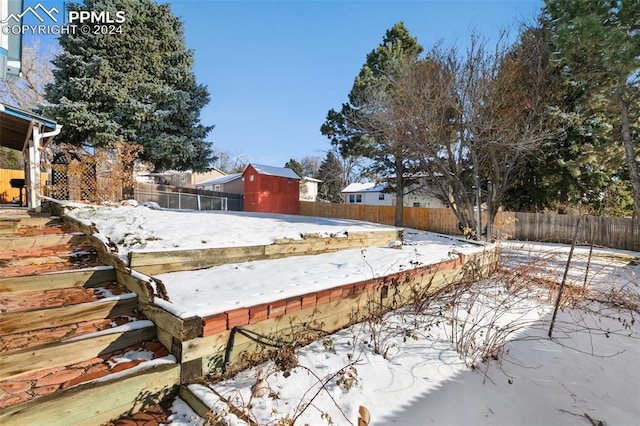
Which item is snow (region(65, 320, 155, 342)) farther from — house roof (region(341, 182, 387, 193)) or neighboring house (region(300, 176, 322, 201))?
neighboring house (region(300, 176, 322, 201))

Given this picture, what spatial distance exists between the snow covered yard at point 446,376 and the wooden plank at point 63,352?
617mm

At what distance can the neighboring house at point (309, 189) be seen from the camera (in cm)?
3139

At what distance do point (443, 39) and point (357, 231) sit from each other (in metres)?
6.87

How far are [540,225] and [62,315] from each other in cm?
1664

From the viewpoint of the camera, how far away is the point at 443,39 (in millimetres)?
8414

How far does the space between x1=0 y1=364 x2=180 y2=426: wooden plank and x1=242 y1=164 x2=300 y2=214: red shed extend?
1794cm

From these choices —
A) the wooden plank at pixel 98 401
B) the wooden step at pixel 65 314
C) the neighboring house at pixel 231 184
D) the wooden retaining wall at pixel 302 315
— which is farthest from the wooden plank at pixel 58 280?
the neighboring house at pixel 231 184

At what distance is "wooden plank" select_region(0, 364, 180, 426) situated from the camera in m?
1.45

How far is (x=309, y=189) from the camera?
107ft

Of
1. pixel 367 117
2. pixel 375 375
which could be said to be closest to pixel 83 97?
pixel 367 117

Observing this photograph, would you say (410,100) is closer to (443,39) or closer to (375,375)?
(443,39)

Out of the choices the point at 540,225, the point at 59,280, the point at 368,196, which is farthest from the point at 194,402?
the point at 368,196

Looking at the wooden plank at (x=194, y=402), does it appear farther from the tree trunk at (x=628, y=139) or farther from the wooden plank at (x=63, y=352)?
the tree trunk at (x=628, y=139)

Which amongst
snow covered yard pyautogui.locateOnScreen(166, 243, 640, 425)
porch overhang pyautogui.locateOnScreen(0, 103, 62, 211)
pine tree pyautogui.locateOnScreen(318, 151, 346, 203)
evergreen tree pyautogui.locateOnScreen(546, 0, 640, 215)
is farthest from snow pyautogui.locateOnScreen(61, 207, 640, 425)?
pine tree pyautogui.locateOnScreen(318, 151, 346, 203)
